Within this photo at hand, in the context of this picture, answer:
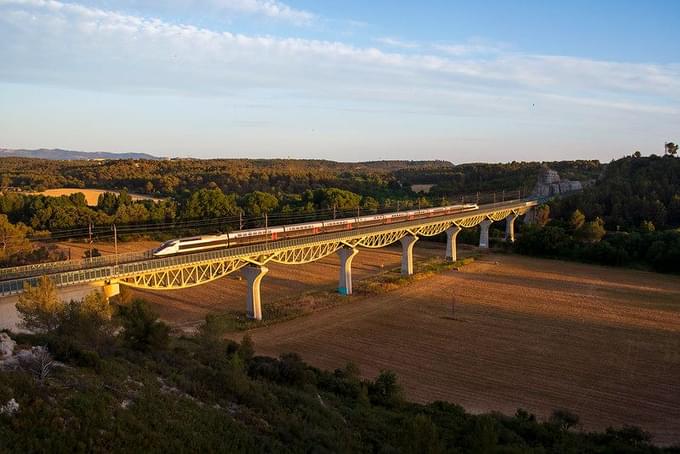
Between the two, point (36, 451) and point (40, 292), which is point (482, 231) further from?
point (36, 451)

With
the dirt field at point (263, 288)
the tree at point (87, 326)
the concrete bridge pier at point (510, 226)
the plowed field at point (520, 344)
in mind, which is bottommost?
the plowed field at point (520, 344)

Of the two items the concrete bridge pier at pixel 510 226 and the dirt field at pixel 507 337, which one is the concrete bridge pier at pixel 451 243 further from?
the concrete bridge pier at pixel 510 226

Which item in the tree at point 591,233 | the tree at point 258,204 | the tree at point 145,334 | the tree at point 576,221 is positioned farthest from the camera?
the tree at point 258,204

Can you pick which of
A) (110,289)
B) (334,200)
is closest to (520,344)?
(110,289)

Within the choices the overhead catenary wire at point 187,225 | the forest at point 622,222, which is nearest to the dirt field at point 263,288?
the overhead catenary wire at point 187,225

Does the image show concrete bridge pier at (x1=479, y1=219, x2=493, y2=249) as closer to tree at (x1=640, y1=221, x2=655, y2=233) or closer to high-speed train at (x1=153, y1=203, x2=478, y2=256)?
high-speed train at (x1=153, y1=203, x2=478, y2=256)

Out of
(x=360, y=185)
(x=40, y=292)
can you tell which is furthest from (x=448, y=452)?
(x=360, y=185)
